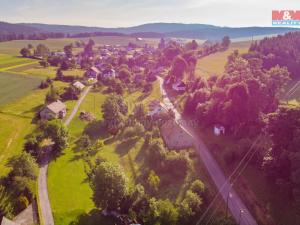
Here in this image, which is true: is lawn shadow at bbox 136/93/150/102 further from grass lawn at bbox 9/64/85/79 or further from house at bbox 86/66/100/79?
grass lawn at bbox 9/64/85/79

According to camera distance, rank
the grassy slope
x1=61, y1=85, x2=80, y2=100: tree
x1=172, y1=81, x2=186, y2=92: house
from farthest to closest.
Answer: x1=172, y1=81, x2=186, y2=92: house, x1=61, y1=85, x2=80, y2=100: tree, the grassy slope

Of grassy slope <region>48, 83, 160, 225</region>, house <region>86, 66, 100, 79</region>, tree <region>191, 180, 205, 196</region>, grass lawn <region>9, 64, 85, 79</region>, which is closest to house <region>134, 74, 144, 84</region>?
house <region>86, 66, 100, 79</region>

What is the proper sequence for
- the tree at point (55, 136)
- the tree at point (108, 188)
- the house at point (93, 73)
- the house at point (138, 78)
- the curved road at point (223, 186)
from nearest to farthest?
the curved road at point (223, 186) < the tree at point (108, 188) < the tree at point (55, 136) < the house at point (138, 78) < the house at point (93, 73)

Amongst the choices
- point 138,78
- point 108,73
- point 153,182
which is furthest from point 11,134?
point 108,73

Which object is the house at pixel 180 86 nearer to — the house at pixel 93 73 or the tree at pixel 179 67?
the tree at pixel 179 67

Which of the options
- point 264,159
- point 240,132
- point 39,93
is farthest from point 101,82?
point 264,159

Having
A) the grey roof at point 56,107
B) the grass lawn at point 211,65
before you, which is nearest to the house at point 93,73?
the grass lawn at point 211,65

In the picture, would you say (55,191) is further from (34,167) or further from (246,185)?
(246,185)

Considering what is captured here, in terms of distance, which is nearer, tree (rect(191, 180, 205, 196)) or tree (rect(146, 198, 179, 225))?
tree (rect(146, 198, 179, 225))
